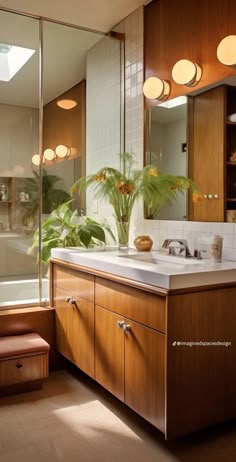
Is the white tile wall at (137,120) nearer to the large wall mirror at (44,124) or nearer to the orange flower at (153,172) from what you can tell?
the large wall mirror at (44,124)

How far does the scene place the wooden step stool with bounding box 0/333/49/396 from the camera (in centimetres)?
237

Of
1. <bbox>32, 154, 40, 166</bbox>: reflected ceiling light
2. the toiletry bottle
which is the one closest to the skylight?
<bbox>32, 154, 40, 166</bbox>: reflected ceiling light

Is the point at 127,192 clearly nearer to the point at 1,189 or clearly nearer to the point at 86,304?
the point at 86,304

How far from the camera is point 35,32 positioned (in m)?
2.92

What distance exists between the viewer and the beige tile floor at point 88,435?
1.79 meters

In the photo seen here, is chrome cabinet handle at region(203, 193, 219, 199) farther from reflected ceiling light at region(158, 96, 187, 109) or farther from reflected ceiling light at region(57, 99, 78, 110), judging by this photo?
reflected ceiling light at region(57, 99, 78, 110)

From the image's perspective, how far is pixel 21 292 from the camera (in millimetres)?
3006

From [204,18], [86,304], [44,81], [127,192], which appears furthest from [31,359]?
[204,18]

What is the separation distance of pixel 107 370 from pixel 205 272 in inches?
32.0

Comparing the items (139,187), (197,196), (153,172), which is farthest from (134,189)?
(197,196)

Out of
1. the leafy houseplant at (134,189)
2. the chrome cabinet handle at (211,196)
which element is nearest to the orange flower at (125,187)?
the leafy houseplant at (134,189)

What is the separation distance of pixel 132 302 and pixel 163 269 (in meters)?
0.24

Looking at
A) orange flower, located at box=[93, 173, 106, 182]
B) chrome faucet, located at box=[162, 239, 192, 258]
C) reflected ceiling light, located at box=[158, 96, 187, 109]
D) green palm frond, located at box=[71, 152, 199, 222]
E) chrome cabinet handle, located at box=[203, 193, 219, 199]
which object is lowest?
chrome faucet, located at box=[162, 239, 192, 258]

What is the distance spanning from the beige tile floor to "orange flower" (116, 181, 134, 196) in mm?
1237
